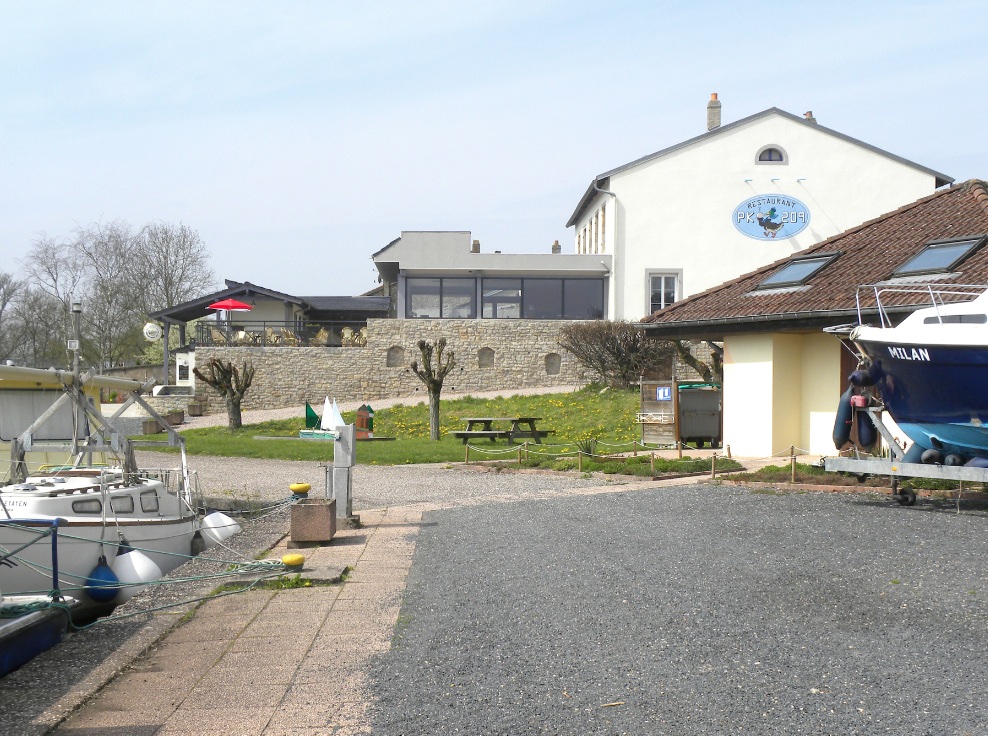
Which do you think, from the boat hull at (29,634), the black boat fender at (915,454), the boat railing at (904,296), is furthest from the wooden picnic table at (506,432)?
the boat hull at (29,634)

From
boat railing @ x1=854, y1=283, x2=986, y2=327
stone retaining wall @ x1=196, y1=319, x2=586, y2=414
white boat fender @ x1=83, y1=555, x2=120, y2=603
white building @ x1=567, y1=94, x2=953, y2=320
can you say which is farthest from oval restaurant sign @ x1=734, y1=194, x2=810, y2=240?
white boat fender @ x1=83, y1=555, x2=120, y2=603

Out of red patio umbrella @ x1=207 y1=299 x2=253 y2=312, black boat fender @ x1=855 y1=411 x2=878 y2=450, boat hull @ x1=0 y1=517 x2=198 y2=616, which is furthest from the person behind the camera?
red patio umbrella @ x1=207 y1=299 x2=253 y2=312

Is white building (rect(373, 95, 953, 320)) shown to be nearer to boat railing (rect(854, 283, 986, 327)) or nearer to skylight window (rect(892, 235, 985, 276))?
skylight window (rect(892, 235, 985, 276))

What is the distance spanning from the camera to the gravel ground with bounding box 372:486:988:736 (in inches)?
207

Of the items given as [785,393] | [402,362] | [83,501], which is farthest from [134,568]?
[402,362]

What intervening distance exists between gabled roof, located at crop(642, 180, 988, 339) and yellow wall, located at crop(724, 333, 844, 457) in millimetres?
587

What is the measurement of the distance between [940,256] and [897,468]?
616 centimetres

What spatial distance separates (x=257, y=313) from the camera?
47.2 meters

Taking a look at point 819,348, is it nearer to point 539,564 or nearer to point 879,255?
point 879,255

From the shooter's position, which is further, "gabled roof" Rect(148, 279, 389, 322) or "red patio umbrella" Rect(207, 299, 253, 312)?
"gabled roof" Rect(148, 279, 389, 322)

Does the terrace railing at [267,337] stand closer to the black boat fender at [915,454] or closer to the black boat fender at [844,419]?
the black boat fender at [844,419]

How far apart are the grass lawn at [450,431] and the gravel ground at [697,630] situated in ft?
36.1

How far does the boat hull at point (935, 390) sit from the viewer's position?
12031mm

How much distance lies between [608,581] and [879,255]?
12.7 m
